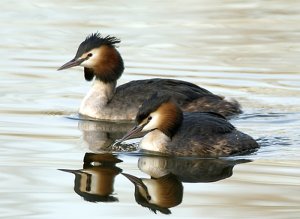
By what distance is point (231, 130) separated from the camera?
468 inches

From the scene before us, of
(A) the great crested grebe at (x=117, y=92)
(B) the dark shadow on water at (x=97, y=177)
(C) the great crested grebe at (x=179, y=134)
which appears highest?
(A) the great crested grebe at (x=117, y=92)

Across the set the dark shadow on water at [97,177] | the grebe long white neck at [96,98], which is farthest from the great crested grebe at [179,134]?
the grebe long white neck at [96,98]

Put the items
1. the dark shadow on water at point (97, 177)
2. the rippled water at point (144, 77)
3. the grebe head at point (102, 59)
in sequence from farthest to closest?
the grebe head at point (102, 59), the dark shadow on water at point (97, 177), the rippled water at point (144, 77)

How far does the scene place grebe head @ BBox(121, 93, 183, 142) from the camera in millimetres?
11445

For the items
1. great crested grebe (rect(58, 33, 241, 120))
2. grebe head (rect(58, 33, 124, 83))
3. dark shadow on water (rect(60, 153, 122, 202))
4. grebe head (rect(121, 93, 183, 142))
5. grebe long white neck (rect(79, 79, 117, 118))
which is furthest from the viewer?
grebe head (rect(58, 33, 124, 83))

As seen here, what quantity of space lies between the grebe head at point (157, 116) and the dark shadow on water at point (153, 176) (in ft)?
0.98

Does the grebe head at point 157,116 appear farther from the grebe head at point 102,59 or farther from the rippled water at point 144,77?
the grebe head at point 102,59

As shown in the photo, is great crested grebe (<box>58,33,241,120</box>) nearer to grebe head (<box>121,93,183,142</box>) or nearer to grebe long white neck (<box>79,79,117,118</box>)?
grebe long white neck (<box>79,79,117,118</box>)

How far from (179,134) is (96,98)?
2.86m

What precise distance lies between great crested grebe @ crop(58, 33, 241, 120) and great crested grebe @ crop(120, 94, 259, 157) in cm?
224

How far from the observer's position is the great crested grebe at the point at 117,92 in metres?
14.1

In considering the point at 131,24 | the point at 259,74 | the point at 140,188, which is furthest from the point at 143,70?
the point at 140,188

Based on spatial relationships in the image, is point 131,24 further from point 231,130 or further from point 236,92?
point 231,130

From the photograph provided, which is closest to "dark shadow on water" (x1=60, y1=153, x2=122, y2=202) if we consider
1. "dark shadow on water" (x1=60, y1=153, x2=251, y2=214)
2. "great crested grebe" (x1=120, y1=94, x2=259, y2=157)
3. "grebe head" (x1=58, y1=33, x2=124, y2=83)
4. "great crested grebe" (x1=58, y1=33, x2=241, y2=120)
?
"dark shadow on water" (x1=60, y1=153, x2=251, y2=214)
